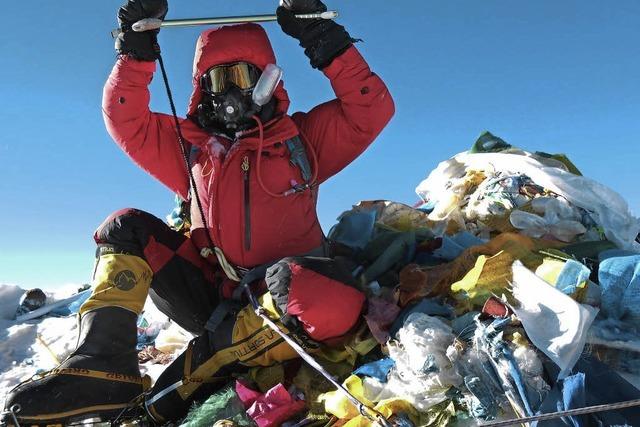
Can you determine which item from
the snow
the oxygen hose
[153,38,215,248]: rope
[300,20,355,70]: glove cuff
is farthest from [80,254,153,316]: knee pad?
[300,20,355,70]: glove cuff

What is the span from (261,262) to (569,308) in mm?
1475

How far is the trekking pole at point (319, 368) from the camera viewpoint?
1944 millimetres

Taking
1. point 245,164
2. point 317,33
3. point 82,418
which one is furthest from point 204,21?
point 82,418

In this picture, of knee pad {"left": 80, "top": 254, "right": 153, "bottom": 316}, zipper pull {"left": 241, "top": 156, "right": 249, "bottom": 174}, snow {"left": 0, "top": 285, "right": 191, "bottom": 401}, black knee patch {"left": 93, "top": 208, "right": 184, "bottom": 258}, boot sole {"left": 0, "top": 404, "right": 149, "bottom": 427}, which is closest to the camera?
boot sole {"left": 0, "top": 404, "right": 149, "bottom": 427}

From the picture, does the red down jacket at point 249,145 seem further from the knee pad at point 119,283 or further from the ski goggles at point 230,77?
the knee pad at point 119,283

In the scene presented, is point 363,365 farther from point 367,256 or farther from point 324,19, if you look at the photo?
point 324,19

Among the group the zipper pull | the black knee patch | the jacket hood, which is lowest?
the black knee patch

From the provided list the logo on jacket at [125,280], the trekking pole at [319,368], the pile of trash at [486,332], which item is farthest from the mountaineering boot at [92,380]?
the trekking pole at [319,368]

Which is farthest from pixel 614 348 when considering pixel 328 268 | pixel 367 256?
pixel 367 256

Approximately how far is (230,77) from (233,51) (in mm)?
145

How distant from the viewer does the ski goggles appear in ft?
9.84

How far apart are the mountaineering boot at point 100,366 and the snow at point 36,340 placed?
894 mm

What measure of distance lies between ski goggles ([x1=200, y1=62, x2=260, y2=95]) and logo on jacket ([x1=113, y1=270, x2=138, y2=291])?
110 centimetres

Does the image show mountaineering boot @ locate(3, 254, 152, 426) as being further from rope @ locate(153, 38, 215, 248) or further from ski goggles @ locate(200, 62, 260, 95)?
ski goggles @ locate(200, 62, 260, 95)
